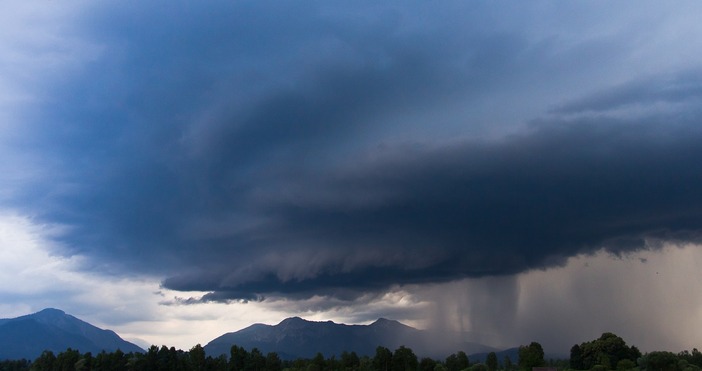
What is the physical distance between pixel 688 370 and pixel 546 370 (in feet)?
128

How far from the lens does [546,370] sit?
188125mm

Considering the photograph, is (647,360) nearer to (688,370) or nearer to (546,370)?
(688,370)

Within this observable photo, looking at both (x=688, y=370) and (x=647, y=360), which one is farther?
(x=647, y=360)

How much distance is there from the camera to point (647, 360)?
7539 inches

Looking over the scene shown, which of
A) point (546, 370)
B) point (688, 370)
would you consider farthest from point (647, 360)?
point (546, 370)

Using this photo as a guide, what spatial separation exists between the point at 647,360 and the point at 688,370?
18499mm

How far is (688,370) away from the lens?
17338cm

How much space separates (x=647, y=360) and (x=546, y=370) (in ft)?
109

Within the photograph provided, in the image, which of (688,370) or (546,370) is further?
(546,370)
